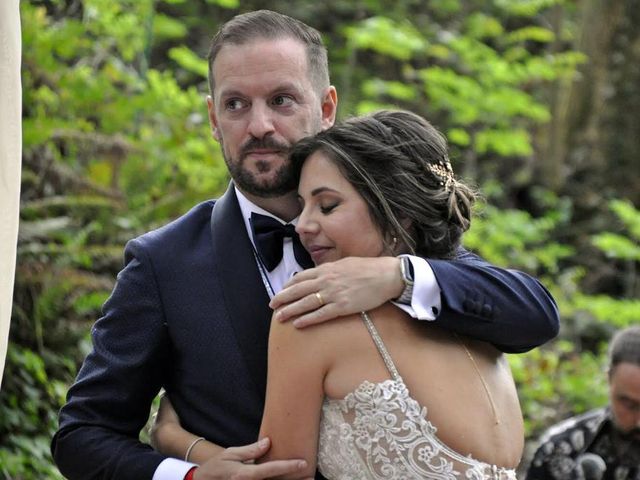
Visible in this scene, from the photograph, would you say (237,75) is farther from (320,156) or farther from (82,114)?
(82,114)

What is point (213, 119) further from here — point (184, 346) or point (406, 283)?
point (406, 283)

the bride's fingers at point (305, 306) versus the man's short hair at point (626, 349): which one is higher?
the bride's fingers at point (305, 306)

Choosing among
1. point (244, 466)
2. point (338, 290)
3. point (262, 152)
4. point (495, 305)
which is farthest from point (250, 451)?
point (262, 152)

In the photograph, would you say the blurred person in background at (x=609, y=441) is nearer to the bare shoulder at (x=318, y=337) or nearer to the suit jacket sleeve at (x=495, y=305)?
the suit jacket sleeve at (x=495, y=305)

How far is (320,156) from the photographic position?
9.70 ft

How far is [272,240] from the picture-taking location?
312cm

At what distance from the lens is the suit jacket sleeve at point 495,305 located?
2.81 m

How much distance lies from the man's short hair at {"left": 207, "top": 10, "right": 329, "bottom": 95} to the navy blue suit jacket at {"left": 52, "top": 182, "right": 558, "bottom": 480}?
568 mm

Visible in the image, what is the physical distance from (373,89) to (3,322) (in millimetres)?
8353

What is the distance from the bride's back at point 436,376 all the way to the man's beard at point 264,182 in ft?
1.82

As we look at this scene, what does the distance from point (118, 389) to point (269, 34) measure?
1073 millimetres

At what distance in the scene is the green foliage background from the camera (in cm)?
622

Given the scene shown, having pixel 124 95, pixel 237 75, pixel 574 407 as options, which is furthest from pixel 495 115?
pixel 237 75

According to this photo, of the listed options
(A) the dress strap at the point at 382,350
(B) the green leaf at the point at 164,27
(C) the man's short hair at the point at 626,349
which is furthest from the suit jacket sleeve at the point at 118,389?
(B) the green leaf at the point at 164,27
